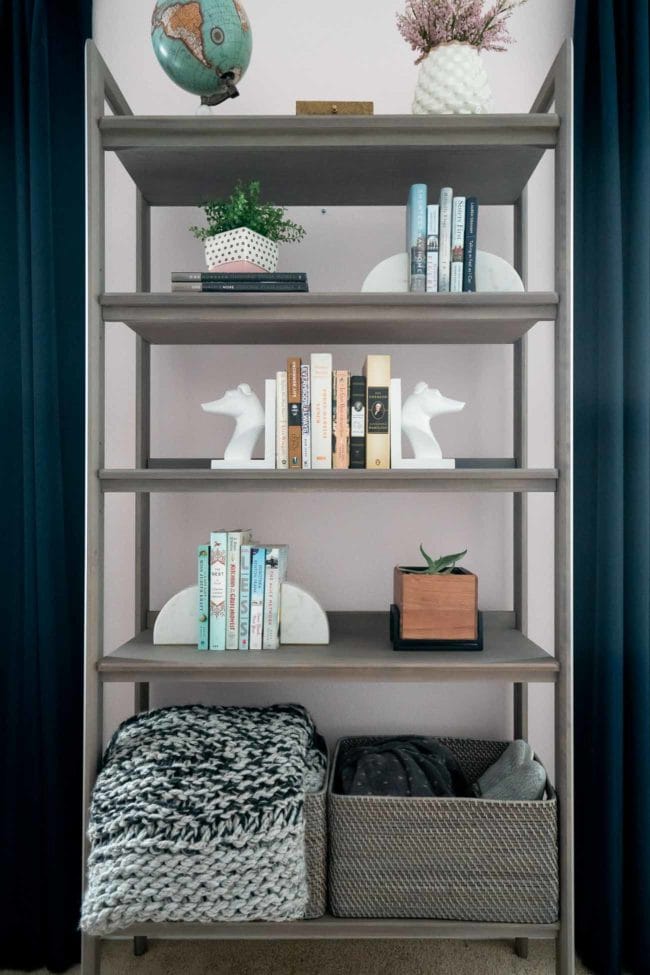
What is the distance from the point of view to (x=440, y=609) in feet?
4.76

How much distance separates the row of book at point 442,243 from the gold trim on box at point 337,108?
20cm

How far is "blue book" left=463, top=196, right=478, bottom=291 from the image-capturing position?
1.39 m

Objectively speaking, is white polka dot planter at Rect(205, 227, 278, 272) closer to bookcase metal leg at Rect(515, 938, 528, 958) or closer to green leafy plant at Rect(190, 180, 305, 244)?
green leafy plant at Rect(190, 180, 305, 244)

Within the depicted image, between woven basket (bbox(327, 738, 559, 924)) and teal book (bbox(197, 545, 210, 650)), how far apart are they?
47 centimetres

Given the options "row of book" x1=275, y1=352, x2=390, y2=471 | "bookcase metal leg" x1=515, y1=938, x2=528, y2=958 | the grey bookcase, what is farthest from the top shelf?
"bookcase metal leg" x1=515, y1=938, x2=528, y2=958

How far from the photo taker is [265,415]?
1.46m

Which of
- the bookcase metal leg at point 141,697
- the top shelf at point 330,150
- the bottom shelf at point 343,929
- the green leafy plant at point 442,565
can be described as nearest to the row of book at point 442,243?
the top shelf at point 330,150

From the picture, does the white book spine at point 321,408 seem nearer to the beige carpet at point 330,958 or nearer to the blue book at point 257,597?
the blue book at point 257,597

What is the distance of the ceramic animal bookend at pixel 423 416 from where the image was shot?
58.2 inches

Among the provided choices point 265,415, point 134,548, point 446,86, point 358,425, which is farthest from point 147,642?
point 446,86

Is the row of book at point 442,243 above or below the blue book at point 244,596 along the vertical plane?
above

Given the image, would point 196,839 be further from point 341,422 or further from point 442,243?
point 442,243

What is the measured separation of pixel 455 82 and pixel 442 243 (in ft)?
1.07

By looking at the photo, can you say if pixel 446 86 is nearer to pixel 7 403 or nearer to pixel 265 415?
pixel 265 415
